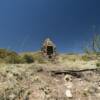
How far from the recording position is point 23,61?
771 inches

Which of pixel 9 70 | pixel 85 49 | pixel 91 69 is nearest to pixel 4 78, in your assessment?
pixel 9 70

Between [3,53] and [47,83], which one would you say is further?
[3,53]

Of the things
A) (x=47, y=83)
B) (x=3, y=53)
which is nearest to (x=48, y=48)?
(x=3, y=53)

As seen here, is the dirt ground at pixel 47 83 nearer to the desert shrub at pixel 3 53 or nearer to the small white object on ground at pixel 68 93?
the small white object on ground at pixel 68 93

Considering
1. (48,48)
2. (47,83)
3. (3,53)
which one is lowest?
(47,83)

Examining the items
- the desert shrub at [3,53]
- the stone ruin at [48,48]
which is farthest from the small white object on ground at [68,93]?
the stone ruin at [48,48]

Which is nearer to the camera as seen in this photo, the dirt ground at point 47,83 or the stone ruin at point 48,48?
the dirt ground at point 47,83

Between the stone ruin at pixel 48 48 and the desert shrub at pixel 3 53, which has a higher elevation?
the stone ruin at pixel 48 48

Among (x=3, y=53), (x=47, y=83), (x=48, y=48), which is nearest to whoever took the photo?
(x=47, y=83)

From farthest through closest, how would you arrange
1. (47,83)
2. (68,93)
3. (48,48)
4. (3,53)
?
(48,48)
(3,53)
(47,83)
(68,93)

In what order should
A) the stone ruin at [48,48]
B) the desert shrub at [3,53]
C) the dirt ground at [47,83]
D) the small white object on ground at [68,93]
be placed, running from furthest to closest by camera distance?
the stone ruin at [48,48]
the desert shrub at [3,53]
the small white object on ground at [68,93]
the dirt ground at [47,83]

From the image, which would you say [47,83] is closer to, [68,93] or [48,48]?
[68,93]

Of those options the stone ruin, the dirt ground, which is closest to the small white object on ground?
the dirt ground

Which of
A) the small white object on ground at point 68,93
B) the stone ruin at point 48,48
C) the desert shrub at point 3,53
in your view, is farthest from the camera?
the stone ruin at point 48,48
